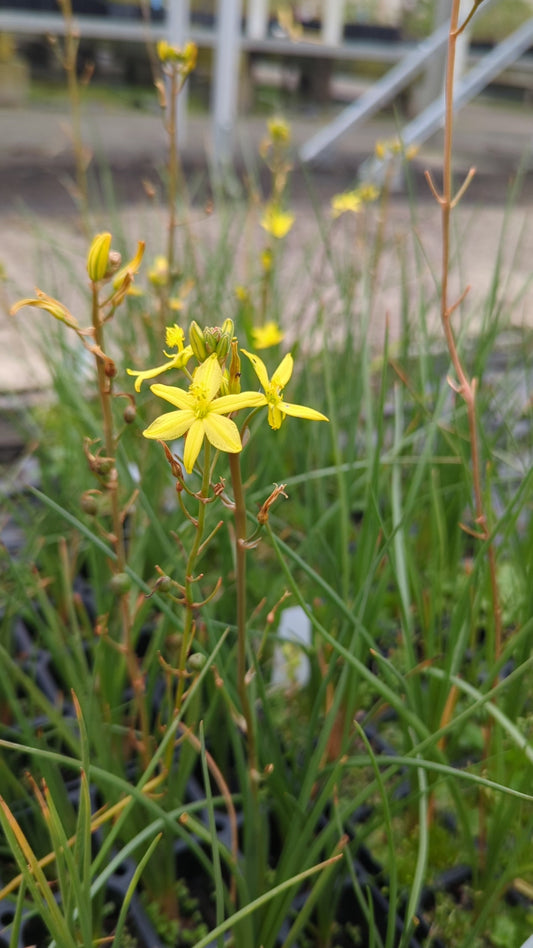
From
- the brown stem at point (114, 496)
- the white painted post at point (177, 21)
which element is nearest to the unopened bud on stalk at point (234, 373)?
the brown stem at point (114, 496)

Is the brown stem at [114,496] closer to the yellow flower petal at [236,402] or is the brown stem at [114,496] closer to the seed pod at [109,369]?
the seed pod at [109,369]

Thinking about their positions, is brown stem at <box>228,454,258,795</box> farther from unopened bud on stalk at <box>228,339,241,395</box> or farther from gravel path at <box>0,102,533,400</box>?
gravel path at <box>0,102,533,400</box>

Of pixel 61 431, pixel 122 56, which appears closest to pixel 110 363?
pixel 61 431

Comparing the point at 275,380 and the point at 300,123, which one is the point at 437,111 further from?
the point at 275,380

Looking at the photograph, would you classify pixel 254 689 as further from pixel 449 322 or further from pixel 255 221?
pixel 255 221

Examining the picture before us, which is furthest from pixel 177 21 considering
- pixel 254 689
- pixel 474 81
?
pixel 254 689

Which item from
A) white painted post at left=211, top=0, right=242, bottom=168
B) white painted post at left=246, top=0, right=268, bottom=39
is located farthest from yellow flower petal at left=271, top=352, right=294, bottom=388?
white painted post at left=246, top=0, right=268, bottom=39
